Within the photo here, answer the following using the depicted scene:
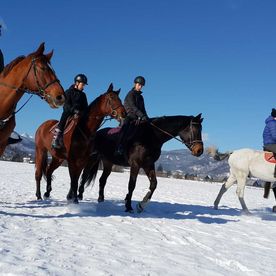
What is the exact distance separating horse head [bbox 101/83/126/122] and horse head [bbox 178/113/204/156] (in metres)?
2.05

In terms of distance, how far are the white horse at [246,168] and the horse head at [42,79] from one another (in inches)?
305

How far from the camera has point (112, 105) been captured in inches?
369

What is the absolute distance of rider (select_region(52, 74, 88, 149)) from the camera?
30.0 ft

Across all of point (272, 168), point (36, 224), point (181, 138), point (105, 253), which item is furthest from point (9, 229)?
point (272, 168)

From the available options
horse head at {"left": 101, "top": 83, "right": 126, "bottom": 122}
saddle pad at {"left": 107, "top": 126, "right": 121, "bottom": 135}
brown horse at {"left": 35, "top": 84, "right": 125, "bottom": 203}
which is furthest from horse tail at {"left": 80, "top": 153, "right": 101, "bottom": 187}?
horse head at {"left": 101, "top": 83, "right": 126, "bottom": 122}

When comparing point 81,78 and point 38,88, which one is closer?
point 38,88

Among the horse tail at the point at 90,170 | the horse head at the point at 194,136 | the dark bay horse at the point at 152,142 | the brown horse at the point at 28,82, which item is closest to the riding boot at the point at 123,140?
the dark bay horse at the point at 152,142

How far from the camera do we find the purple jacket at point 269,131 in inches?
464

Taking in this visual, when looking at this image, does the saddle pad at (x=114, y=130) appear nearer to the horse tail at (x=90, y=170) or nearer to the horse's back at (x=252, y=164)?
the horse tail at (x=90, y=170)

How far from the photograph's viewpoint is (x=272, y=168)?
1186 centimetres

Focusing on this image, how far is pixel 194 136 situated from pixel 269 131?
325 centimetres

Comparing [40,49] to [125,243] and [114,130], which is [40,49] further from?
[114,130]

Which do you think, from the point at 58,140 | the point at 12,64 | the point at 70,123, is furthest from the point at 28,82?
the point at 70,123

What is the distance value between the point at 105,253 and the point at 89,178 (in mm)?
6991
